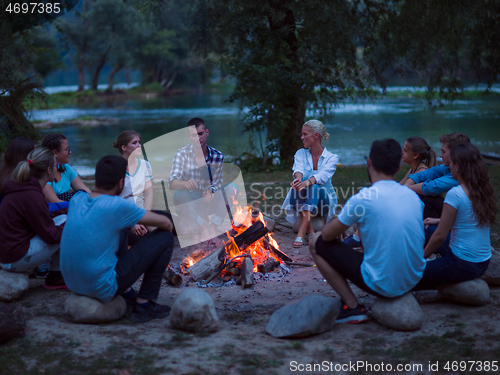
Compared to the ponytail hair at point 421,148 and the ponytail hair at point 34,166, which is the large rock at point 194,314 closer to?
the ponytail hair at point 34,166

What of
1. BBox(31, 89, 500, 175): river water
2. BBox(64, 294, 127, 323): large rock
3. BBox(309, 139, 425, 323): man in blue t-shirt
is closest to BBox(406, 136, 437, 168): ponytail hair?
BBox(309, 139, 425, 323): man in blue t-shirt

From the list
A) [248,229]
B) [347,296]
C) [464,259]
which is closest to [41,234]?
[248,229]

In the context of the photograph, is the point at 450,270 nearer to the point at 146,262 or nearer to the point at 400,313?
the point at 400,313

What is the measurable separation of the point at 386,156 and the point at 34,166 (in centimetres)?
286

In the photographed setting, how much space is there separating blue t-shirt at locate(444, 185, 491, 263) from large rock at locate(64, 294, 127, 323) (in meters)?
2.71

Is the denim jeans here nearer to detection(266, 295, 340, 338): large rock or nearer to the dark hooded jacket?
the dark hooded jacket

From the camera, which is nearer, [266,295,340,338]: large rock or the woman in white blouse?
[266,295,340,338]: large rock

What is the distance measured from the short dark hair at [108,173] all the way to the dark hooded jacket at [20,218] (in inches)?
30.7

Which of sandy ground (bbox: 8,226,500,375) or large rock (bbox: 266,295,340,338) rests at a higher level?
large rock (bbox: 266,295,340,338)

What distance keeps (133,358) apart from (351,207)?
5.75 ft

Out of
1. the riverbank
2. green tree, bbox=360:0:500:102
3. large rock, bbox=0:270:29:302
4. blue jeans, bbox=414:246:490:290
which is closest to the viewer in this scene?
the riverbank

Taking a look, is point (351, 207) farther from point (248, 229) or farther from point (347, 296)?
point (248, 229)

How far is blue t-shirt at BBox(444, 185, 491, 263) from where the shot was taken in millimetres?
3615

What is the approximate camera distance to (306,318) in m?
3.42
